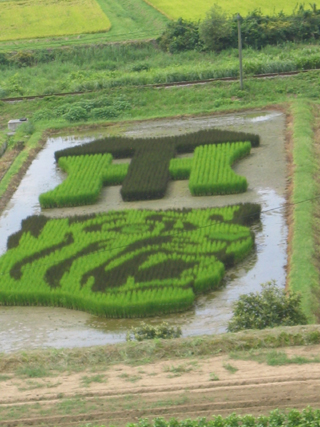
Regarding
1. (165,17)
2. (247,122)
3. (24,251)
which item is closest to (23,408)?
(24,251)

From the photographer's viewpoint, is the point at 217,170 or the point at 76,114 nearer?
the point at 217,170

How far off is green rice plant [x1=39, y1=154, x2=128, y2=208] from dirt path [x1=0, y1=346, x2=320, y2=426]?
8.74 meters

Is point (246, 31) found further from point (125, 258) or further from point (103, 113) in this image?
point (125, 258)

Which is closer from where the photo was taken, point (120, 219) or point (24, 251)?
point (24, 251)

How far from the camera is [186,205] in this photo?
18156 millimetres

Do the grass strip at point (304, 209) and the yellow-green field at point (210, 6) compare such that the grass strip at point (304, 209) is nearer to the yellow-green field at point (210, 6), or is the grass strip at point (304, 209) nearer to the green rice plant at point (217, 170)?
the green rice plant at point (217, 170)

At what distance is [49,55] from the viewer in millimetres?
35969

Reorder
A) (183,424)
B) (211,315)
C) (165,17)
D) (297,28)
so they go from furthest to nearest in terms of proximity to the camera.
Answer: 1. (165,17)
2. (297,28)
3. (211,315)
4. (183,424)

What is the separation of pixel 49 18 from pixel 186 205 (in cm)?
2603

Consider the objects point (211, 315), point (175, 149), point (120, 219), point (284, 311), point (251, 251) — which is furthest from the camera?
point (175, 149)

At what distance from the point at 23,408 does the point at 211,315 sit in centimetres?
464

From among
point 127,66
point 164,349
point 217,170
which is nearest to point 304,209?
point 217,170

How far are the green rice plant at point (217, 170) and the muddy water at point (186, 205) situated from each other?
0.21 metres

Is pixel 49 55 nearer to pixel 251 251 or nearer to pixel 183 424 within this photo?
pixel 251 251
